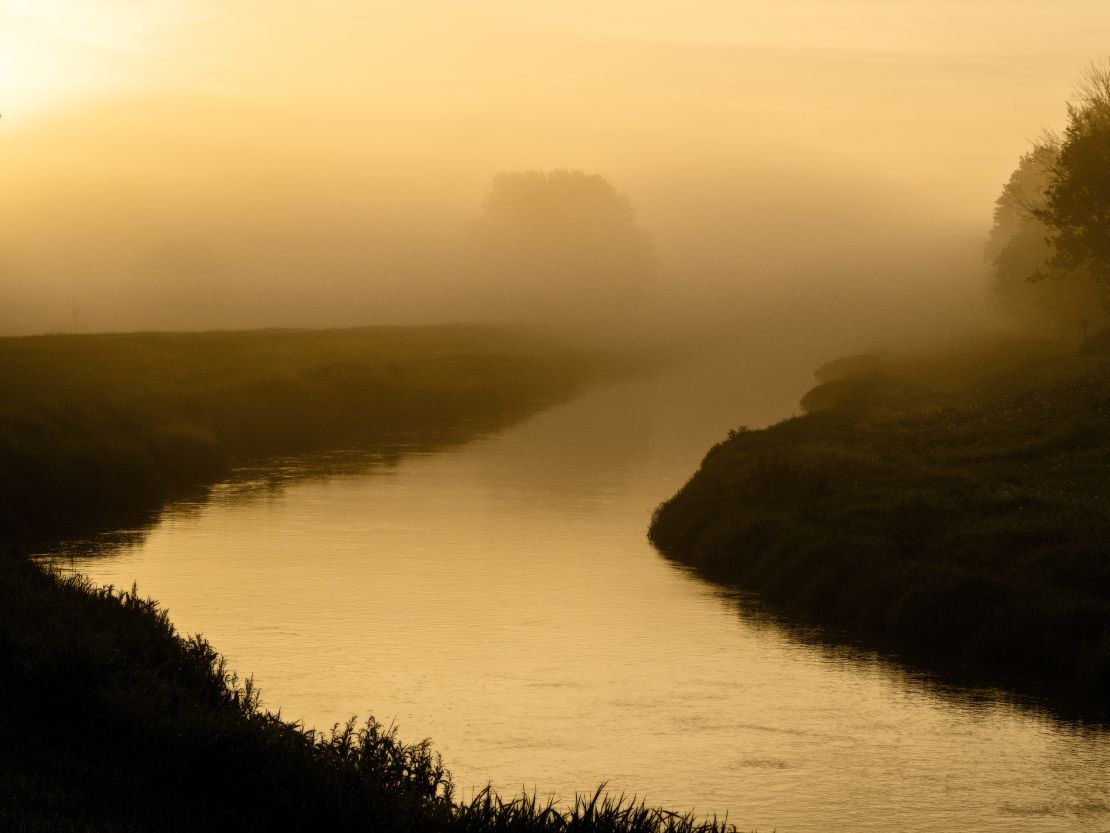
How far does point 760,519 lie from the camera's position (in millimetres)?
42938

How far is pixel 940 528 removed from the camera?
3853 centimetres

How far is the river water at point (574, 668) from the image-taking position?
23.7 m

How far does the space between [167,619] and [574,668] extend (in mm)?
8526

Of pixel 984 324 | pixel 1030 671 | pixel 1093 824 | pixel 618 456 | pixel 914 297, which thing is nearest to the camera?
pixel 1093 824

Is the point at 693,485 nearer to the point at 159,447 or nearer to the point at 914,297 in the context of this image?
Answer: the point at 159,447

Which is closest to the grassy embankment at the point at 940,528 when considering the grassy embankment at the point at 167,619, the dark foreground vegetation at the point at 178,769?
the dark foreground vegetation at the point at 178,769

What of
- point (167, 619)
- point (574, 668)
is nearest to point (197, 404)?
point (167, 619)

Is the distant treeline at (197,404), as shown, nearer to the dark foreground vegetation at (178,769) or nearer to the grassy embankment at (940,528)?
the dark foreground vegetation at (178,769)

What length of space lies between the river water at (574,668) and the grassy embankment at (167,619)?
2163mm

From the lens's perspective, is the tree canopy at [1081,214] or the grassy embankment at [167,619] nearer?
the grassy embankment at [167,619]

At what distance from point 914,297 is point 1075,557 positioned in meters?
164

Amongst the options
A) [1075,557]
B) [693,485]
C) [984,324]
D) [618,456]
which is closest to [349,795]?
[1075,557]

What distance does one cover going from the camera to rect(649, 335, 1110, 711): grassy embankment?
31.6 m

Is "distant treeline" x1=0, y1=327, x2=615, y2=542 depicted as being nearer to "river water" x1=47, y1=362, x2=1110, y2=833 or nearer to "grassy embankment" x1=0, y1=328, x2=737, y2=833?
"grassy embankment" x1=0, y1=328, x2=737, y2=833
